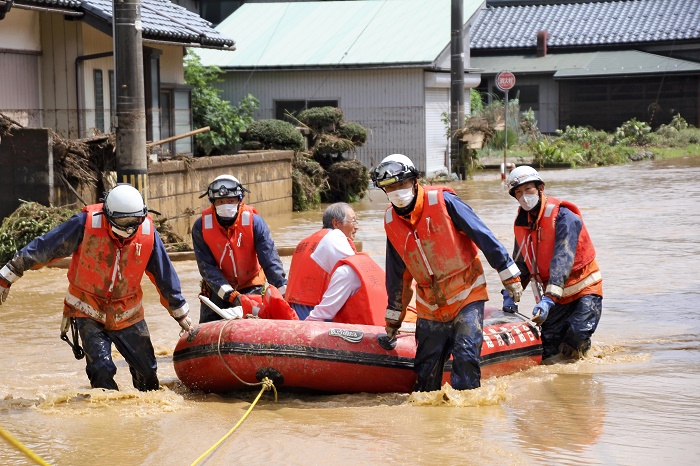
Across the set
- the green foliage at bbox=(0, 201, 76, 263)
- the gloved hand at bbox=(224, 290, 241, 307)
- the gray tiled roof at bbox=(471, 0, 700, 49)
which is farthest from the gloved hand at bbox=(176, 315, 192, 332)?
the gray tiled roof at bbox=(471, 0, 700, 49)

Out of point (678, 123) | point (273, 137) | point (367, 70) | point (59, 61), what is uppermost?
point (367, 70)

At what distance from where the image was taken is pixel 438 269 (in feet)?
24.6

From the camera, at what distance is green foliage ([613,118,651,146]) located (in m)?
38.5

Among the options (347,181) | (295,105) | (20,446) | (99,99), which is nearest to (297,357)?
(20,446)

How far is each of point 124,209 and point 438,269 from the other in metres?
2.21

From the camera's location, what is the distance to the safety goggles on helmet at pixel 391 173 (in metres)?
7.33

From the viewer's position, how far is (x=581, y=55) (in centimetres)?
4272

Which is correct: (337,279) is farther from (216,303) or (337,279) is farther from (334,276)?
(216,303)

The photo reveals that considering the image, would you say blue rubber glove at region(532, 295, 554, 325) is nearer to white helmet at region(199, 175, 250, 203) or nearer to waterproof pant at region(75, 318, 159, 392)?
white helmet at region(199, 175, 250, 203)

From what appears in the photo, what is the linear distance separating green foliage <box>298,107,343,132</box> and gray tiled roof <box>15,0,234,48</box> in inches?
121

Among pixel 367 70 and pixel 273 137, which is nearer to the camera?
pixel 273 137

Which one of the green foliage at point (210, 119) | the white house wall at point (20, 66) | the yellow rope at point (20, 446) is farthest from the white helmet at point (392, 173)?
the green foliage at point (210, 119)

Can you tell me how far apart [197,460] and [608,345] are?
A: 15.6 feet

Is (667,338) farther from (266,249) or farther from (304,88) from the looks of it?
(304,88)
